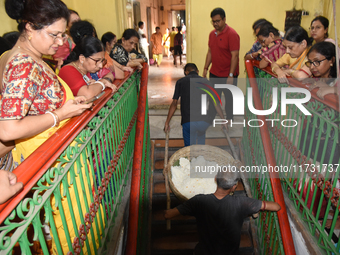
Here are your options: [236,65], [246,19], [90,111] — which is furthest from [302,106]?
[246,19]

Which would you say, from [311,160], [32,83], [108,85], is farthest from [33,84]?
[311,160]

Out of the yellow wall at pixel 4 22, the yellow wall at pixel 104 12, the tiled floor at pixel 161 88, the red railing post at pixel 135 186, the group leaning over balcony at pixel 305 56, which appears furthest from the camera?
the yellow wall at pixel 104 12

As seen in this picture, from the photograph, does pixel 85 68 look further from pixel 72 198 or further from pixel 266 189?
pixel 266 189

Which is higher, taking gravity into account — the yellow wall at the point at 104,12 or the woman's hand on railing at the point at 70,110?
the yellow wall at the point at 104,12

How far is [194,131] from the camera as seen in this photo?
3777mm

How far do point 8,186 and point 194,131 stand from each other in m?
3.16

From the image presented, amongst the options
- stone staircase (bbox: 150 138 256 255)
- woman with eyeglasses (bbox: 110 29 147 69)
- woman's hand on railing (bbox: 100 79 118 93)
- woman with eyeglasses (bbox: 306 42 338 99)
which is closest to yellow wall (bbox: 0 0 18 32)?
Answer: woman with eyeglasses (bbox: 110 29 147 69)

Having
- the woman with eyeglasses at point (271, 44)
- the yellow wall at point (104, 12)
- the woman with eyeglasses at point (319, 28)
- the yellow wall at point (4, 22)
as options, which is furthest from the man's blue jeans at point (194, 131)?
the yellow wall at point (104, 12)

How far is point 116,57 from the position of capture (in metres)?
3.48

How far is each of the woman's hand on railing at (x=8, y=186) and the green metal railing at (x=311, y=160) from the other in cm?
162

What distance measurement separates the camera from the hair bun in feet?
3.91

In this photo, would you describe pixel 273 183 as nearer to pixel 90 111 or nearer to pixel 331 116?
pixel 331 116

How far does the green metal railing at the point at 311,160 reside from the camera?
161 centimetres

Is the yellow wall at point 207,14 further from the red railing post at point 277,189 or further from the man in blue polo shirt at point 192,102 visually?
the red railing post at point 277,189
